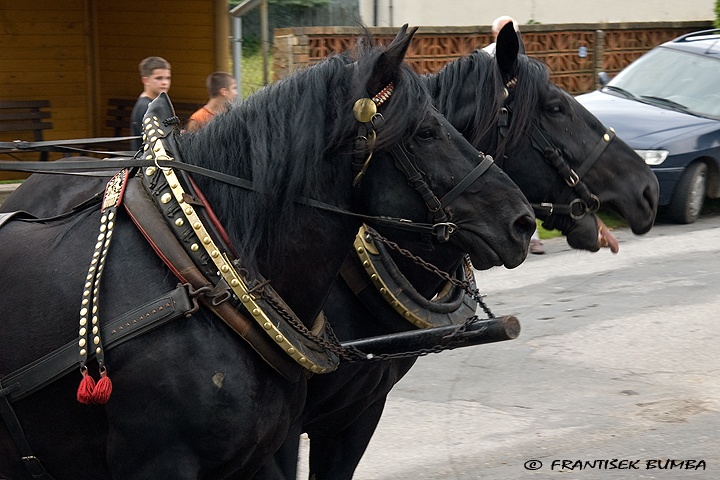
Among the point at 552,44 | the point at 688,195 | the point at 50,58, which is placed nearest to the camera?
the point at 688,195

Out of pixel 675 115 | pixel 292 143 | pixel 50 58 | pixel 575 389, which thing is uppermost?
pixel 292 143

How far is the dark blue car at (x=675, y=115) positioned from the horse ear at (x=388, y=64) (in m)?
7.17

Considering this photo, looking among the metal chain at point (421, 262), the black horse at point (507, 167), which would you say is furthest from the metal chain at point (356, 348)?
the black horse at point (507, 167)

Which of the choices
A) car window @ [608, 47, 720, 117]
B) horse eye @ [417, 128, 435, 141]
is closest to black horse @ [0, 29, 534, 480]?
horse eye @ [417, 128, 435, 141]

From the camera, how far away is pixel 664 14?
20.6m

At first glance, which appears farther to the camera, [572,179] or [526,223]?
[572,179]

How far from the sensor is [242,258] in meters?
2.84

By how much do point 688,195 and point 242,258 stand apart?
8.04 m

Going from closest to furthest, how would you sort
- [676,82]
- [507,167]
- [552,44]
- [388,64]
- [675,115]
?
[388,64] → [507,167] → [675,115] → [676,82] → [552,44]

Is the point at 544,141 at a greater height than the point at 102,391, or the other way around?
the point at 544,141

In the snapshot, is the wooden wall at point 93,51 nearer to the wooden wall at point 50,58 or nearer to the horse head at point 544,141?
the wooden wall at point 50,58

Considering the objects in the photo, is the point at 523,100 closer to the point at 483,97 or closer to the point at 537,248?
the point at 483,97

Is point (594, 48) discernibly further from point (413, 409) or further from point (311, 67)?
point (311, 67)

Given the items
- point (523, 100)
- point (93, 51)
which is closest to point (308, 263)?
point (523, 100)
